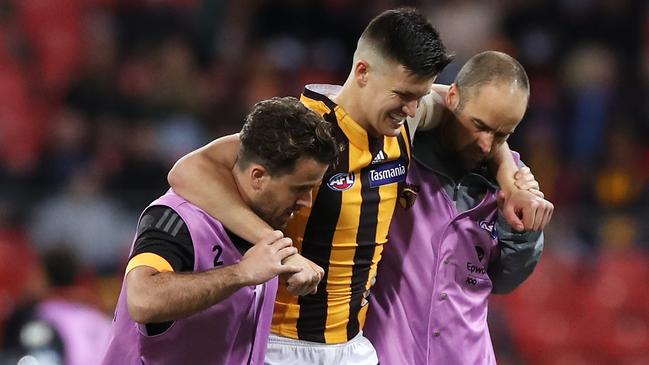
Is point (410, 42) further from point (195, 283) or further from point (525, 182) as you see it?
point (195, 283)

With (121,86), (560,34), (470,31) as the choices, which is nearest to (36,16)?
(121,86)

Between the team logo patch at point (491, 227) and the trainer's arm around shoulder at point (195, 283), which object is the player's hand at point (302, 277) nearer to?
the trainer's arm around shoulder at point (195, 283)

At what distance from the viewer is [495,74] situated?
358 centimetres

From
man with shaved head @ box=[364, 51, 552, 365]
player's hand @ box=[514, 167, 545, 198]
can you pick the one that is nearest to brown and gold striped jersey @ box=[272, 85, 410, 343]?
man with shaved head @ box=[364, 51, 552, 365]

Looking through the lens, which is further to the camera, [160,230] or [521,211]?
[521,211]

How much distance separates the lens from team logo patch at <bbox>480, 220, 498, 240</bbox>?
12.5 feet

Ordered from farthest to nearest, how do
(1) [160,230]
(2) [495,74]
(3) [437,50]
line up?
(2) [495,74] < (3) [437,50] < (1) [160,230]

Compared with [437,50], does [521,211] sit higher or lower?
lower

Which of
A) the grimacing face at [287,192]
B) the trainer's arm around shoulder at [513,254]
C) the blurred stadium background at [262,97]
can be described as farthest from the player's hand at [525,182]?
the blurred stadium background at [262,97]

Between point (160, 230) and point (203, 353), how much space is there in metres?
0.37

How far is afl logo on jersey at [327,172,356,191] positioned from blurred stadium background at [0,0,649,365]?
342 centimetres

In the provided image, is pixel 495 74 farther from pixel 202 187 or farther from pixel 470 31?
pixel 470 31

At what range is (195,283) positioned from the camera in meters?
2.86

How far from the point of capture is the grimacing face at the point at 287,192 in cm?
306
